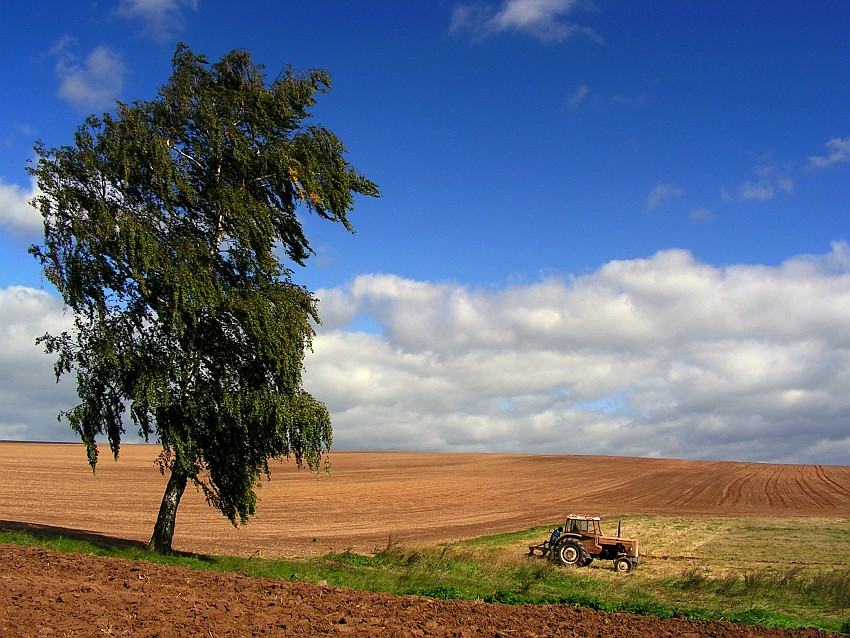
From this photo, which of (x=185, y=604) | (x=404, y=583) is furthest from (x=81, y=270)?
(x=404, y=583)

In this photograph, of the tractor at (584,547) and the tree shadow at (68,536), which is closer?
the tree shadow at (68,536)

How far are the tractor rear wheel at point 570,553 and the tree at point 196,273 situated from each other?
1384 centimetres

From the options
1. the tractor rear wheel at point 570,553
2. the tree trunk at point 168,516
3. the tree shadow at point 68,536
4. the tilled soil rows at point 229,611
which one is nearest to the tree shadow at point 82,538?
the tree shadow at point 68,536

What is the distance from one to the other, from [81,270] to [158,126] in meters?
4.93

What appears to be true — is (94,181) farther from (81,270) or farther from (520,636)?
(520,636)

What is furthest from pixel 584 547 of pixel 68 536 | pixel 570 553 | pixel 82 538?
pixel 68 536

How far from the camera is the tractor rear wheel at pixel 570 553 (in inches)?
1164

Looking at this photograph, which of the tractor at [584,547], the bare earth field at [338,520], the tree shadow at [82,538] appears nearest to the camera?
the bare earth field at [338,520]

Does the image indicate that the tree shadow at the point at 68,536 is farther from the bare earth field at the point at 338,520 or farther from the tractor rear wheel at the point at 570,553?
the tractor rear wheel at the point at 570,553

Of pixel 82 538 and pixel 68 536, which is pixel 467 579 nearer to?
pixel 82 538

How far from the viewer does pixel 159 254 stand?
19297mm

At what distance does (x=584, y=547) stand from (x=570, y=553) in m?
0.79

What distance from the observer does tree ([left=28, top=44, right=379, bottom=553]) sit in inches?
764

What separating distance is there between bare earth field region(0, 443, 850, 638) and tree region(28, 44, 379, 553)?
5.51 m
